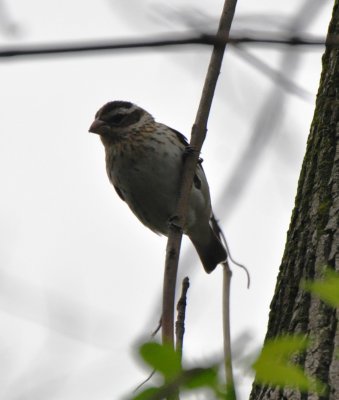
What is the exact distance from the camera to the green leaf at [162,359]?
1.28 metres

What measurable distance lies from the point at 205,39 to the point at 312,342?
72.9 inches

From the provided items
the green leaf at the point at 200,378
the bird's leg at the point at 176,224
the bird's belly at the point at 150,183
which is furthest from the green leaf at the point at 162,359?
the bird's belly at the point at 150,183

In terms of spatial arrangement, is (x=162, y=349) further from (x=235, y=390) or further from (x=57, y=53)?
(x=57, y=53)

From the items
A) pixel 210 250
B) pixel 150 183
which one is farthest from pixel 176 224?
pixel 210 250

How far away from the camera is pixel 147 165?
599cm

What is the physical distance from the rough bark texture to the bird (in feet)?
6.62

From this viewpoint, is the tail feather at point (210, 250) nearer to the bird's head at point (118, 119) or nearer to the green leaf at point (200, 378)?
the bird's head at point (118, 119)

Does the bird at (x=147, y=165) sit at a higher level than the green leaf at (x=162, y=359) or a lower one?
higher

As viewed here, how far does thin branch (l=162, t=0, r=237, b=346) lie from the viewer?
2.49m

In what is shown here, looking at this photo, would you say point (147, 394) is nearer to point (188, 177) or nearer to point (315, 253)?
point (315, 253)

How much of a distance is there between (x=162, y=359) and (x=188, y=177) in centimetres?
234

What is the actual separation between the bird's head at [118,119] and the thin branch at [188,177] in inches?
99.7

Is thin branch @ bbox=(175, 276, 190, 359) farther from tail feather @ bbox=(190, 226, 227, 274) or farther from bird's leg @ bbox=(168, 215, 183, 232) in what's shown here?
tail feather @ bbox=(190, 226, 227, 274)

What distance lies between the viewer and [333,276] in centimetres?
166
